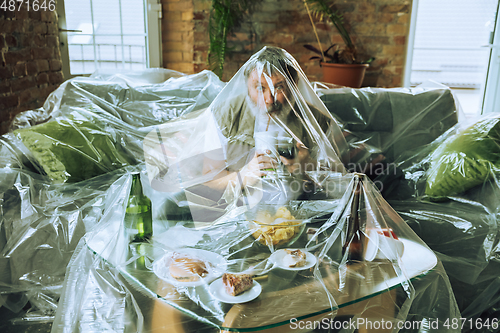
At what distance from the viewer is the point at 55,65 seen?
247cm

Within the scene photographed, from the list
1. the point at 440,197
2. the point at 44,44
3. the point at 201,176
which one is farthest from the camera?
the point at 44,44

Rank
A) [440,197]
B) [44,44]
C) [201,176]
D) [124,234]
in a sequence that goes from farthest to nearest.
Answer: [44,44] → [440,197] → [201,176] → [124,234]

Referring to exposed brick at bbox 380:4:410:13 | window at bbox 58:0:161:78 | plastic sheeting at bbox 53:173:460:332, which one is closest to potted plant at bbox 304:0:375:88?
exposed brick at bbox 380:4:410:13

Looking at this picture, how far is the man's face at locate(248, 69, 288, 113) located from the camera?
114cm

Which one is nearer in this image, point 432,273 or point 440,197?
point 432,273

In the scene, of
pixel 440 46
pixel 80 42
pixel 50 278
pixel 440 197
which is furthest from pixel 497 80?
Answer: pixel 50 278

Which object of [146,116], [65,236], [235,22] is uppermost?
[235,22]

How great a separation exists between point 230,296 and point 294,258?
0.18 meters

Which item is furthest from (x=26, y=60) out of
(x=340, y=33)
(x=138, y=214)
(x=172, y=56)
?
(x=340, y=33)

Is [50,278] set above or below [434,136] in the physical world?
below

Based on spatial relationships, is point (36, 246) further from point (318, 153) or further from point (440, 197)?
point (440, 197)

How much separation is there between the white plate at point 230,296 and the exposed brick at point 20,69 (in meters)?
1.90

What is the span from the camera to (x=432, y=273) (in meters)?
0.79

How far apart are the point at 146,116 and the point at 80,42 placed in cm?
149
